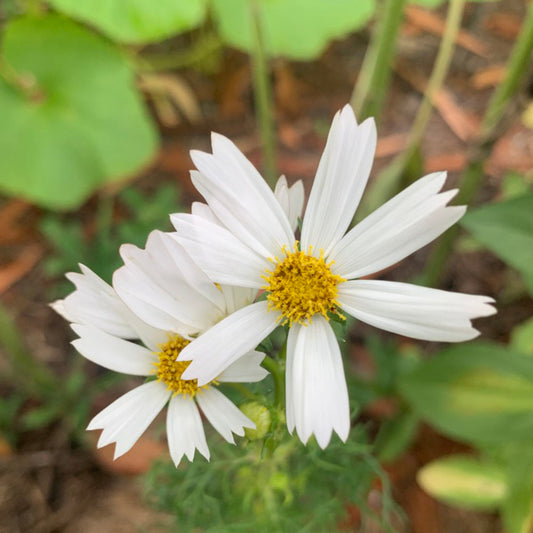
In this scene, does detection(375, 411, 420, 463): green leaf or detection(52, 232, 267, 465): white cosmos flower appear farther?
detection(375, 411, 420, 463): green leaf

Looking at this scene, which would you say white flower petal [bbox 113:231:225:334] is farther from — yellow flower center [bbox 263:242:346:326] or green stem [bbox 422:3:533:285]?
green stem [bbox 422:3:533:285]

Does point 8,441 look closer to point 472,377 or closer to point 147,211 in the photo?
point 147,211

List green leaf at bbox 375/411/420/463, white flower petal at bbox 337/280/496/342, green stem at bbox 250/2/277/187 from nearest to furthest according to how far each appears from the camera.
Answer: white flower petal at bbox 337/280/496/342 < green stem at bbox 250/2/277/187 < green leaf at bbox 375/411/420/463

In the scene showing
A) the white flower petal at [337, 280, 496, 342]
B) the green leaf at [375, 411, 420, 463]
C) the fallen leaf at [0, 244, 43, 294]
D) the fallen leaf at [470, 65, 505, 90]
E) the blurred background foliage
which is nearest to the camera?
the white flower petal at [337, 280, 496, 342]

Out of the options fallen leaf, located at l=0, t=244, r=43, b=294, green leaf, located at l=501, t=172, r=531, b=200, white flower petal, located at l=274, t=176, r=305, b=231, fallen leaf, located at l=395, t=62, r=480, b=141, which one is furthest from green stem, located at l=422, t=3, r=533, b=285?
fallen leaf, located at l=0, t=244, r=43, b=294

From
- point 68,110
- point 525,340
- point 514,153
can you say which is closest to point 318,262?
point 525,340

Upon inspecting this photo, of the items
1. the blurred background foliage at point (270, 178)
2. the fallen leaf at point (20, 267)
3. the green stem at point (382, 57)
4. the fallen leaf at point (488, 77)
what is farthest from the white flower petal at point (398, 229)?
A: the fallen leaf at point (488, 77)

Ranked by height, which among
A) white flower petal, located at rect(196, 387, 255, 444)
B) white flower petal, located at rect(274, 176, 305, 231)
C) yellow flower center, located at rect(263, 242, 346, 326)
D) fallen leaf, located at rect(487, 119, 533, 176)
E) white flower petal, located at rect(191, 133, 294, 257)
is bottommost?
white flower petal, located at rect(196, 387, 255, 444)
